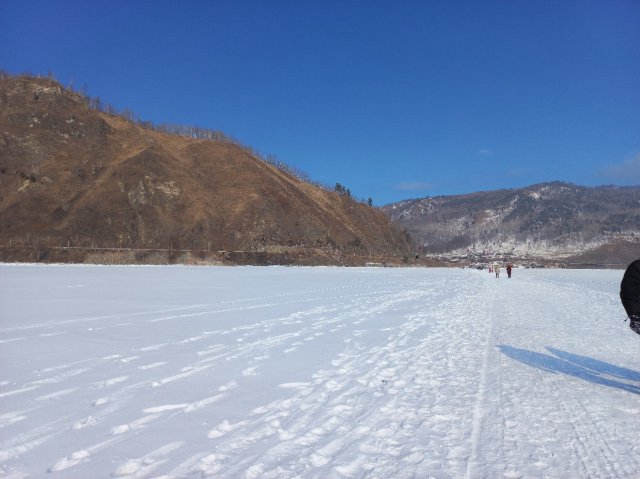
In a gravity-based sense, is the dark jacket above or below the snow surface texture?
above

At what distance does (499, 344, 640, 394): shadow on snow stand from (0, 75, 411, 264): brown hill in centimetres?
6145

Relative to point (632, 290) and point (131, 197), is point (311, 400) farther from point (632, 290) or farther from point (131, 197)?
point (131, 197)

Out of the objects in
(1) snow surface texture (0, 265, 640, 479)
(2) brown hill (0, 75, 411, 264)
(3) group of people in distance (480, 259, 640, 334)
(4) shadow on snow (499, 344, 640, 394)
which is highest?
(2) brown hill (0, 75, 411, 264)

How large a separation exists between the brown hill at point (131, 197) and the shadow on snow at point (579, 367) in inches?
2419

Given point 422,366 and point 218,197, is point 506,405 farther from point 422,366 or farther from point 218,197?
point 218,197

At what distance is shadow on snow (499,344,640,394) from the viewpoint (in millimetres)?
6758

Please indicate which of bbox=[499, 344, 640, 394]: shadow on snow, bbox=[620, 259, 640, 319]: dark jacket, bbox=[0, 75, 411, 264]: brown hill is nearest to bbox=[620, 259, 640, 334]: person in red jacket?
bbox=[620, 259, 640, 319]: dark jacket

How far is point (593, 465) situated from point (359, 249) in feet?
310

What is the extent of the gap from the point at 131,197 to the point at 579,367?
78.4 m

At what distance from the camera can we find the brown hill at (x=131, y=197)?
69.4m

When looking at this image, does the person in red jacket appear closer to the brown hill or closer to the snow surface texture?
the snow surface texture

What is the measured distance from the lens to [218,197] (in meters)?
88.6

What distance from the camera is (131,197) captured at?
7669 centimetres

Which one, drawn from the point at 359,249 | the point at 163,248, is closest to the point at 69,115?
the point at 163,248
